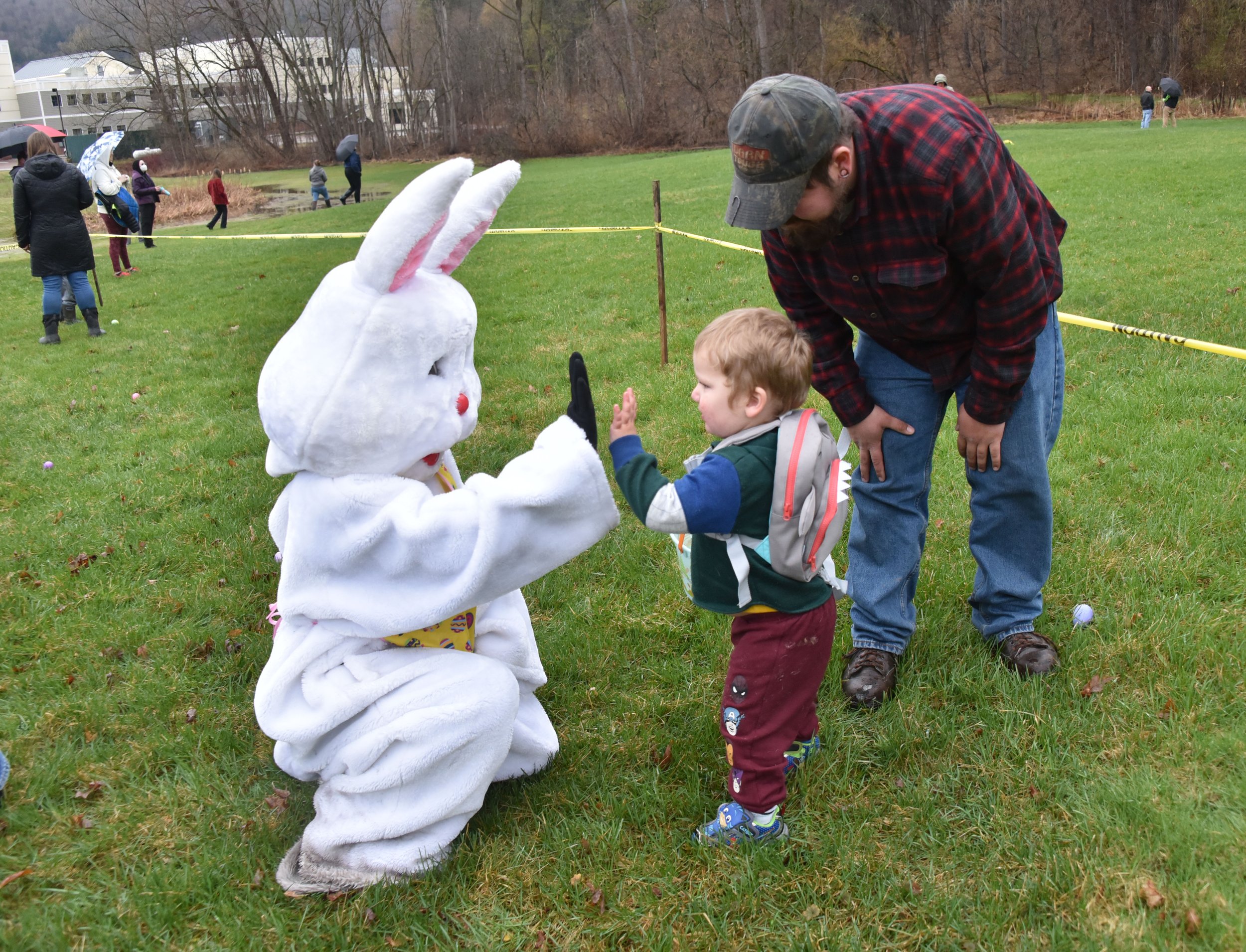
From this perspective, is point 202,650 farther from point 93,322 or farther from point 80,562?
point 93,322

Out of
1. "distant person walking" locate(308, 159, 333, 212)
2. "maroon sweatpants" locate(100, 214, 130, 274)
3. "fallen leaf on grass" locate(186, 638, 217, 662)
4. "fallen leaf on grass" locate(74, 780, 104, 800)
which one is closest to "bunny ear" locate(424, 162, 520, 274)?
"fallen leaf on grass" locate(74, 780, 104, 800)

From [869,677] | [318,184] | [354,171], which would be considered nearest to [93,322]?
[869,677]

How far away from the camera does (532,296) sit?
11047mm

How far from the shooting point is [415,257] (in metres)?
2.32

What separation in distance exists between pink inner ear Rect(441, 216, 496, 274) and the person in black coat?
10.1 m

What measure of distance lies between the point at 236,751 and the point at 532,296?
833 centimetres

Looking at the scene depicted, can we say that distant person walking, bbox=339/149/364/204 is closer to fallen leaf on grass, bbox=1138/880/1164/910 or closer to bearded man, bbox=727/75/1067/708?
bearded man, bbox=727/75/1067/708

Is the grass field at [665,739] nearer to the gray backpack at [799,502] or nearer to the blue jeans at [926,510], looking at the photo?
the blue jeans at [926,510]

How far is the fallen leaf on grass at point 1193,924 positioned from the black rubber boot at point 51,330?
1199 centimetres

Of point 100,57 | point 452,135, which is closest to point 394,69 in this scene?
point 452,135

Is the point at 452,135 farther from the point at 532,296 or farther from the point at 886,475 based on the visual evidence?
the point at 886,475

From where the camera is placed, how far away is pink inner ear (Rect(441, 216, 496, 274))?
2.60 meters

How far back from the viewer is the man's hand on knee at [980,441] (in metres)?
2.95

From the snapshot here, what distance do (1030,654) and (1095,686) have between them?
230 mm
